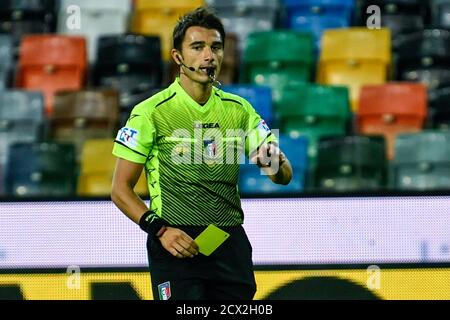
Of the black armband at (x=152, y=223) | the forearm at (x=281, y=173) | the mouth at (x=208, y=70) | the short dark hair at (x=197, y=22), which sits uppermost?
the short dark hair at (x=197, y=22)

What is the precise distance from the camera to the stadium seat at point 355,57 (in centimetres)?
862

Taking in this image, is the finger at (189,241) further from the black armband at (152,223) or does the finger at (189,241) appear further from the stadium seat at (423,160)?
the stadium seat at (423,160)

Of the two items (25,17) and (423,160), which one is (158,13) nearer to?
(25,17)

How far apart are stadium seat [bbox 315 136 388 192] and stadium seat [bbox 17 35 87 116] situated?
2.12m

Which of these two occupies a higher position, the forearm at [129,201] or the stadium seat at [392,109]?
the forearm at [129,201]

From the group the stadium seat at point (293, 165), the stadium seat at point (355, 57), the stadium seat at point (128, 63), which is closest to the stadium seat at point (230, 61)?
the stadium seat at point (128, 63)

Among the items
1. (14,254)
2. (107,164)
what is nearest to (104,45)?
(107,164)

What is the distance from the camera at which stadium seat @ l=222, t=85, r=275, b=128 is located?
7.77 m

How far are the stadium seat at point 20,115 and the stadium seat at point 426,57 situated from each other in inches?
102

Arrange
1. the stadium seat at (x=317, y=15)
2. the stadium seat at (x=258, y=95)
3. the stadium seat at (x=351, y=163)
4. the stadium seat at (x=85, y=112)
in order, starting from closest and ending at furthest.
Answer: the stadium seat at (x=351, y=163), the stadium seat at (x=258, y=95), the stadium seat at (x=85, y=112), the stadium seat at (x=317, y=15)

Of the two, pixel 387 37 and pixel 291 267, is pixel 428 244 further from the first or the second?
pixel 387 37

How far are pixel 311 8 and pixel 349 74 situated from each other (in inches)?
25.1

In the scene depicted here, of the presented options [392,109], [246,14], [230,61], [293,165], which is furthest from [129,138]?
[246,14]

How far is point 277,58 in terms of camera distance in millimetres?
8625
